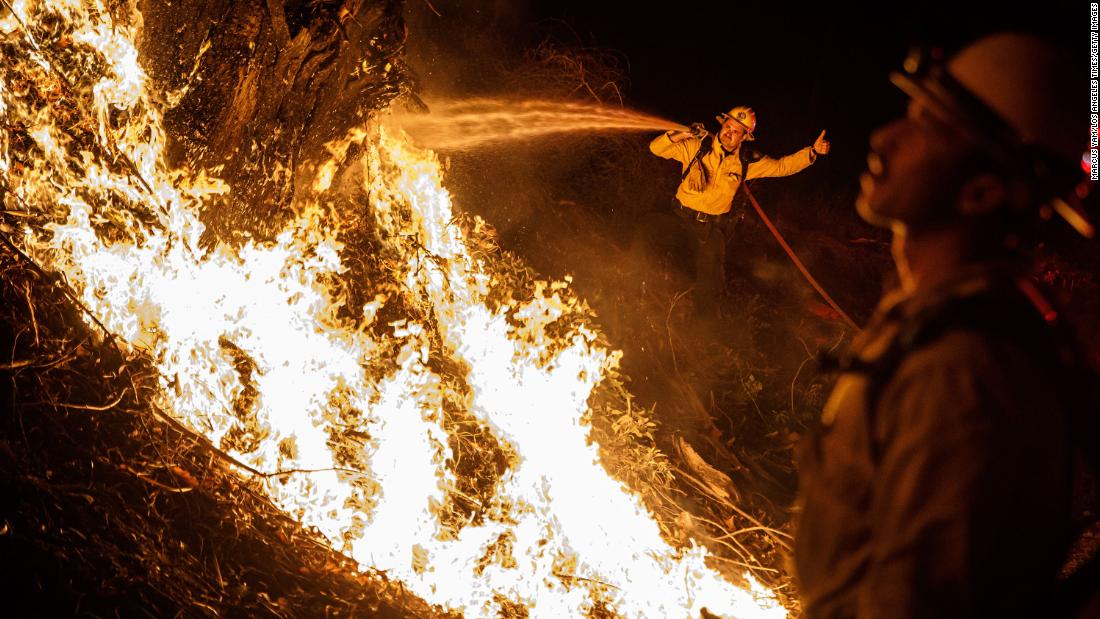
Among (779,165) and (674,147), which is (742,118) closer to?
(779,165)

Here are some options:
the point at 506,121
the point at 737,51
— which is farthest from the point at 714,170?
the point at 737,51

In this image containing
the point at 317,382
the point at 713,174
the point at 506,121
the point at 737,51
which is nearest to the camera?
the point at 317,382

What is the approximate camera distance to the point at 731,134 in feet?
29.0

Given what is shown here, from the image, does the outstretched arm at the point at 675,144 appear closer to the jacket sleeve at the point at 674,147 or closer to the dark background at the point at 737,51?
the jacket sleeve at the point at 674,147

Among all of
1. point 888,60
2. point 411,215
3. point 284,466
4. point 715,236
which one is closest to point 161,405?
point 284,466

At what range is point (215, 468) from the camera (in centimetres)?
452

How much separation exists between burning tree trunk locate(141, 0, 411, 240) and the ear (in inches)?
187

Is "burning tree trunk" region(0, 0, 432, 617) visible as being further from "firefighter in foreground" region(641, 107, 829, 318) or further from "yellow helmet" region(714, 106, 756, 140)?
"yellow helmet" region(714, 106, 756, 140)

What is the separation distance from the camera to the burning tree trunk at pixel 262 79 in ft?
17.8

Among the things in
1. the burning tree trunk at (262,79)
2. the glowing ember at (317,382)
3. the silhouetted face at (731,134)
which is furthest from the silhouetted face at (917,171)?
the silhouetted face at (731,134)

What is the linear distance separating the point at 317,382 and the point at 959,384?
428cm

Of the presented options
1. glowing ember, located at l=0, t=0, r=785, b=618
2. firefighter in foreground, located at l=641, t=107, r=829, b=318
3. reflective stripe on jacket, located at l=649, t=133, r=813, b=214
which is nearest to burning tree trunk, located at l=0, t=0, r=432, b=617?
glowing ember, located at l=0, t=0, r=785, b=618

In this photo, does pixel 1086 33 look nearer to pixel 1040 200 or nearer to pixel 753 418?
pixel 753 418

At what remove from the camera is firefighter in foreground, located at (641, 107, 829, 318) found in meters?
8.80
